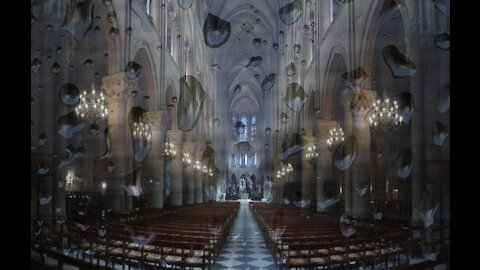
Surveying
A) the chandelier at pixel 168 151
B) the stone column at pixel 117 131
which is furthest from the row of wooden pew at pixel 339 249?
the chandelier at pixel 168 151

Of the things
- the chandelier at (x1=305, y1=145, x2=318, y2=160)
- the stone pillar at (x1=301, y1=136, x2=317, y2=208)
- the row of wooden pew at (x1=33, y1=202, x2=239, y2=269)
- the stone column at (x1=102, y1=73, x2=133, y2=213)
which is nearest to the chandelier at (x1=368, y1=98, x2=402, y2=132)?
the row of wooden pew at (x1=33, y1=202, x2=239, y2=269)

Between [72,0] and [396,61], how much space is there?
9.34m

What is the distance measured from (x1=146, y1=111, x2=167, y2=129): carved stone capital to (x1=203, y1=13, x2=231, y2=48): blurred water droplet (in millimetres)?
13033

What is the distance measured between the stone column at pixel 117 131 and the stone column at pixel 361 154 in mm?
9808

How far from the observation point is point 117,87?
16484 millimetres

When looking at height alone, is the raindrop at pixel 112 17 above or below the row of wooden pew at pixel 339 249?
above

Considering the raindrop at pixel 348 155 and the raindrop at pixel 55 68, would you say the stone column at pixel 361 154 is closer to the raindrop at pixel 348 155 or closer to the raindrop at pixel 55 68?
the raindrop at pixel 348 155

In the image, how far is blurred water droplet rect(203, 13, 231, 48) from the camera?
29.2 ft

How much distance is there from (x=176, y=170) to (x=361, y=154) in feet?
50.4

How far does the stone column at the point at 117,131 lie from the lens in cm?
1625

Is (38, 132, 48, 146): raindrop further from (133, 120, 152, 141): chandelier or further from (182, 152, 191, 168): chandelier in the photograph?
(182, 152, 191, 168): chandelier
